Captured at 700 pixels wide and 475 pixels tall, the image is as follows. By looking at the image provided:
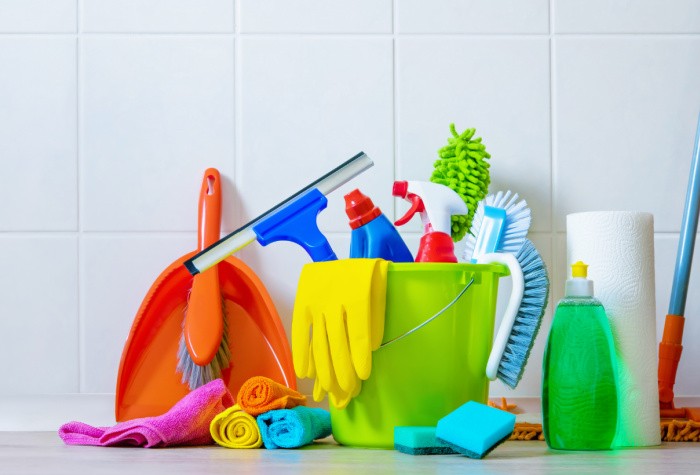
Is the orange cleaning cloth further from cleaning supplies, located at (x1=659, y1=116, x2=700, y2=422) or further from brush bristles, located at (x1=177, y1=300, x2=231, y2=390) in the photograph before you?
cleaning supplies, located at (x1=659, y1=116, x2=700, y2=422)

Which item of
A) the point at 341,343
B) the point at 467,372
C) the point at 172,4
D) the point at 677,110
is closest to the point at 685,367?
the point at 677,110

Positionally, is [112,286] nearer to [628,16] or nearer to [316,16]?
[316,16]

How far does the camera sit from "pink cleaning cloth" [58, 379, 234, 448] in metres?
0.98

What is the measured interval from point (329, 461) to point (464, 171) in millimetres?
483

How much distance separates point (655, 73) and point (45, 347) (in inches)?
39.5

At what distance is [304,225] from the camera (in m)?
1.02

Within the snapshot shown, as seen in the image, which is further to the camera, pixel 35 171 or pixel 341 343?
pixel 35 171

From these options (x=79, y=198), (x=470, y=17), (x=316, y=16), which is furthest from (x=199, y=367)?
(x=470, y=17)

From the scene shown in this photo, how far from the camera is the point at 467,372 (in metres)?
0.97

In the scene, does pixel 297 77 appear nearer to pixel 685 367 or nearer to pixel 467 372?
pixel 467 372

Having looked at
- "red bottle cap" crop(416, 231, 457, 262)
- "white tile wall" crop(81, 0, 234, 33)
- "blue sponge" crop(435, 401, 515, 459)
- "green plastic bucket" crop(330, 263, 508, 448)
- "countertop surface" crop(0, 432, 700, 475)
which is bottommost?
"countertop surface" crop(0, 432, 700, 475)

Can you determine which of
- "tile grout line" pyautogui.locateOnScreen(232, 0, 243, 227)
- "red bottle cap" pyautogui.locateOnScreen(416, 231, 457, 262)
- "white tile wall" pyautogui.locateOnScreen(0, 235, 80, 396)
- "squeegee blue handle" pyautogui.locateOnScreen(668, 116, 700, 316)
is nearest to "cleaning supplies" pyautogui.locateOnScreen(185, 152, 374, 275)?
"red bottle cap" pyautogui.locateOnScreen(416, 231, 457, 262)

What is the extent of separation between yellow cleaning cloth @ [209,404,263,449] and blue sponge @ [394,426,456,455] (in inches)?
6.8

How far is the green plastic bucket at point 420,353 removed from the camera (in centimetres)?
94
